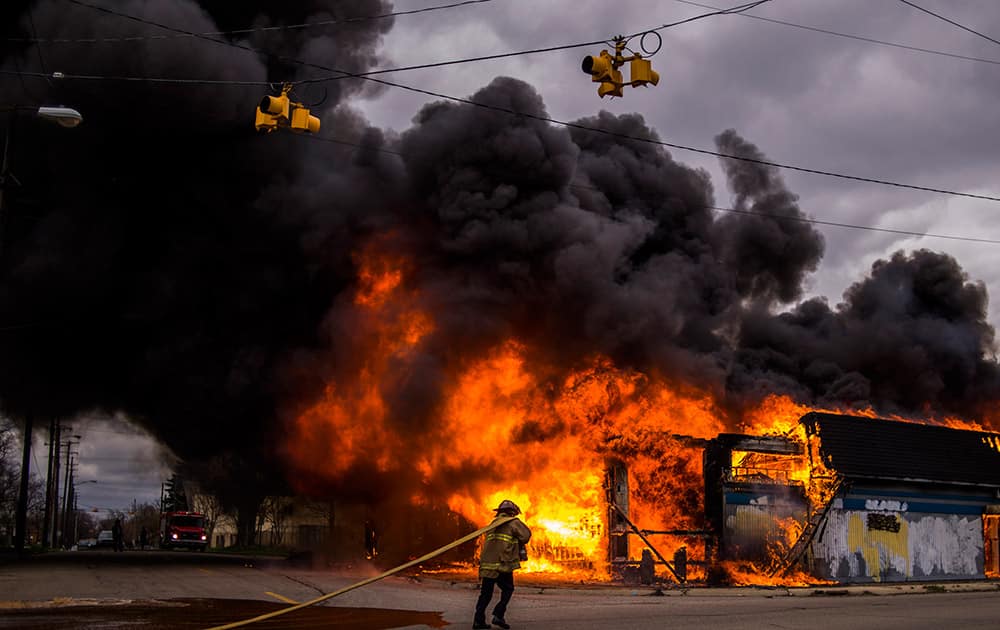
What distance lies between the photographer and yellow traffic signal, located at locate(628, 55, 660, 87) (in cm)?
1162

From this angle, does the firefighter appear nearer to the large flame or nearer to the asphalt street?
the asphalt street

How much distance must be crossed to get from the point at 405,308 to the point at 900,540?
14.3 m

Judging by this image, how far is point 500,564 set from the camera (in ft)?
32.9

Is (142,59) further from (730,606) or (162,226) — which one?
(730,606)

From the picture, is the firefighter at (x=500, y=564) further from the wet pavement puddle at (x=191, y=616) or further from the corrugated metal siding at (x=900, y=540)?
the corrugated metal siding at (x=900, y=540)

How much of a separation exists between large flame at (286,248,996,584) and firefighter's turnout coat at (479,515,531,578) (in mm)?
10792

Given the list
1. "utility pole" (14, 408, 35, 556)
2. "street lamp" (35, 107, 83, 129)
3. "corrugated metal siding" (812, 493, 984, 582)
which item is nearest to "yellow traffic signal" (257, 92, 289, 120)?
"street lamp" (35, 107, 83, 129)

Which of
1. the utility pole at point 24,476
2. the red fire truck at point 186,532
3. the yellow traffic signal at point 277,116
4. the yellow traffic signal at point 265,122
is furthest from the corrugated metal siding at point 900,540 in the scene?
the red fire truck at point 186,532

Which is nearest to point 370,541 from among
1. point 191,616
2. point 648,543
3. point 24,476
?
point 648,543

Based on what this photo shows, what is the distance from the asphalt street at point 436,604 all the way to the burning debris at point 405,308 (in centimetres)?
422

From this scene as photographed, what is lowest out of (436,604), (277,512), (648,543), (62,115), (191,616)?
(277,512)

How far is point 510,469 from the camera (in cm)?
2344

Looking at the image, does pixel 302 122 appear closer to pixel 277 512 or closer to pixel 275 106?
pixel 275 106

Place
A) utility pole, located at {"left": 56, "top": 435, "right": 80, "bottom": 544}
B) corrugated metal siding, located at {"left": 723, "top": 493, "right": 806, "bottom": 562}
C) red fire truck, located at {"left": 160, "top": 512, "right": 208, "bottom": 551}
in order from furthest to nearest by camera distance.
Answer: utility pole, located at {"left": 56, "top": 435, "right": 80, "bottom": 544} → red fire truck, located at {"left": 160, "top": 512, "right": 208, "bottom": 551} → corrugated metal siding, located at {"left": 723, "top": 493, "right": 806, "bottom": 562}
